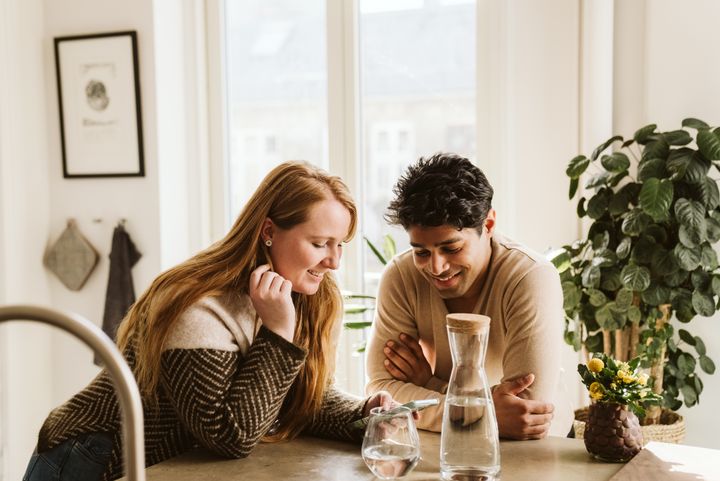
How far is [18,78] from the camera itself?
330 cm

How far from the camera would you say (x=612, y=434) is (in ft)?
4.51

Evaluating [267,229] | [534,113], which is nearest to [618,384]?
[267,229]

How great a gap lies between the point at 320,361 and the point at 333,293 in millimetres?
179

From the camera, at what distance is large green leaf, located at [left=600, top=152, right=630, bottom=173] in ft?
8.43

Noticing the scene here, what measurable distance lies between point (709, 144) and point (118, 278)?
2392mm

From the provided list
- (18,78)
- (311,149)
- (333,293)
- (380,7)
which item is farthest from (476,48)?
(18,78)

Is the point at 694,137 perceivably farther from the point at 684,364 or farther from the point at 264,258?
the point at 264,258

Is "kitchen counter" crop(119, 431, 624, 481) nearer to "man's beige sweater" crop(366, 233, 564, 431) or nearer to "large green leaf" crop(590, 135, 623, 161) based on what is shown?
"man's beige sweater" crop(366, 233, 564, 431)

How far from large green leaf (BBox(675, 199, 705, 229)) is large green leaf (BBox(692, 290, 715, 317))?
24cm

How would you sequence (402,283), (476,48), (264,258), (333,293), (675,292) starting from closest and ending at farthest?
(264,258), (333,293), (402,283), (675,292), (476,48)

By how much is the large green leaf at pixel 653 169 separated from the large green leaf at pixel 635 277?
297 millimetres

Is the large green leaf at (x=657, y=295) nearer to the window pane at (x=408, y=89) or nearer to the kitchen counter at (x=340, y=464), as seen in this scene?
the window pane at (x=408, y=89)

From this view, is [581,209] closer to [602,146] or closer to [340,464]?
[602,146]

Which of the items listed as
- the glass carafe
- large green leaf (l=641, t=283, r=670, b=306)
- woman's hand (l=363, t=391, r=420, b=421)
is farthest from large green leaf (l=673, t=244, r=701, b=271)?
the glass carafe
